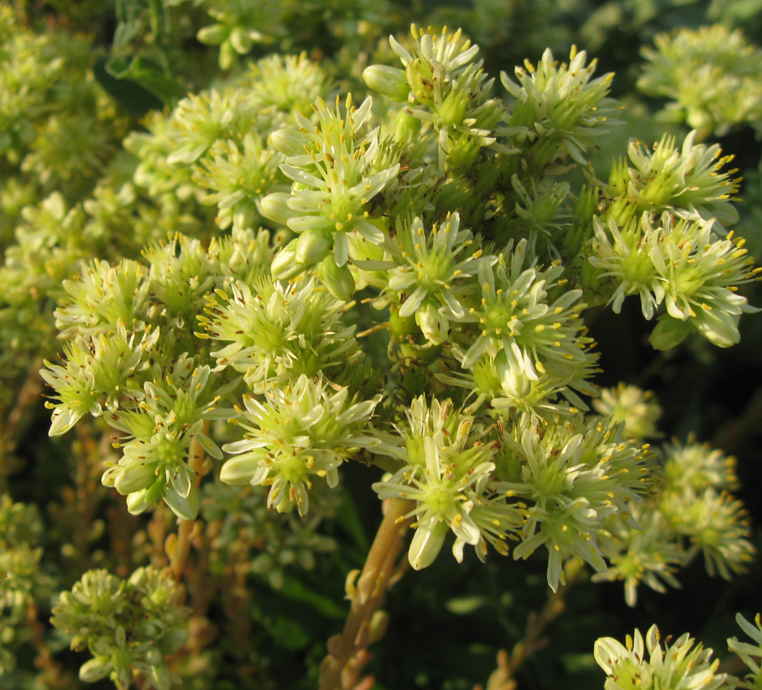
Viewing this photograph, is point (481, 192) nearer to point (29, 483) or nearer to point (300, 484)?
point (300, 484)

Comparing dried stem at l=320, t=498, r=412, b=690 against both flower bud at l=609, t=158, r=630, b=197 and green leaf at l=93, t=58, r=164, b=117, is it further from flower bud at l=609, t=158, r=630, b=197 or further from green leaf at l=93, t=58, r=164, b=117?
green leaf at l=93, t=58, r=164, b=117

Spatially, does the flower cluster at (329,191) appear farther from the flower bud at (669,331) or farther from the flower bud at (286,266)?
the flower bud at (669,331)

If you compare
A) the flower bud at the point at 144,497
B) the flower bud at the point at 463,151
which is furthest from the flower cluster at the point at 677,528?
the flower bud at the point at 144,497

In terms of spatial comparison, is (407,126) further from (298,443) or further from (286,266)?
(298,443)

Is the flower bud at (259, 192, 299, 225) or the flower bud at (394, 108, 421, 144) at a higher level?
the flower bud at (394, 108, 421, 144)

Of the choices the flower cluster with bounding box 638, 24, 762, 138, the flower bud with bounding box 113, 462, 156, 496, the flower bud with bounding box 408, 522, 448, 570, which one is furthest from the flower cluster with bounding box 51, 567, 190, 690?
the flower cluster with bounding box 638, 24, 762, 138

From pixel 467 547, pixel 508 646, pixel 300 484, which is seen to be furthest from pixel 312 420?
pixel 508 646

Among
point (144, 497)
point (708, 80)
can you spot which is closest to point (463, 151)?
point (144, 497)
